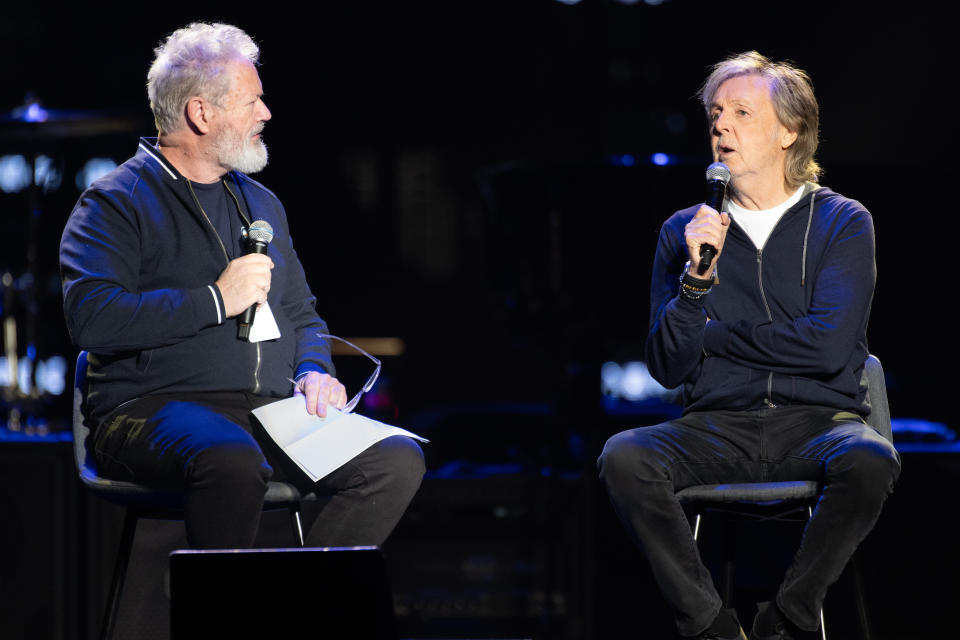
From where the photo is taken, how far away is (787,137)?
2459 mm

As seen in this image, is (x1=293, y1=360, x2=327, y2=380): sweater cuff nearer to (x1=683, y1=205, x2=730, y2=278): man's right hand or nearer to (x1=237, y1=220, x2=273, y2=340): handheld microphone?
(x1=237, y1=220, x2=273, y2=340): handheld microphone

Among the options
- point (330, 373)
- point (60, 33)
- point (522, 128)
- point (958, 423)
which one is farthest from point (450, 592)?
point (60, 33)

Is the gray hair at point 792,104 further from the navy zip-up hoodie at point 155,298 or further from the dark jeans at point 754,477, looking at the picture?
the navy zip-up hoodie at point 155,298

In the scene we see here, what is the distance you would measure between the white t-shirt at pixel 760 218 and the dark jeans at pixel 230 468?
3.09 feet

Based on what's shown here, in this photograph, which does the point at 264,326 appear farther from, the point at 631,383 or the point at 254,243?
the point at 631,383

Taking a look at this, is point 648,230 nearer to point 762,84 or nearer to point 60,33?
point 762,84

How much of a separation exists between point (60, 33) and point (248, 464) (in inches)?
191

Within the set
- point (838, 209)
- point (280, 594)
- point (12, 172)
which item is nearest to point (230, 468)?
point (280, 594)

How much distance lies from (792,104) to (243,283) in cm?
133

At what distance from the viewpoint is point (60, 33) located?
601 cm

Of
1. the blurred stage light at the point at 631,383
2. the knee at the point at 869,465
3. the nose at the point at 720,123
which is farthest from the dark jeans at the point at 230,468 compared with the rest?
the blurred stage light at the point at 631,383

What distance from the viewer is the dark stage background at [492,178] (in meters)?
3.45

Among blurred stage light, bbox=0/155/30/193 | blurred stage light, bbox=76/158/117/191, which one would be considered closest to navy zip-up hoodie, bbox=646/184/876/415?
blurred stage light, bbox=76/158/117/191

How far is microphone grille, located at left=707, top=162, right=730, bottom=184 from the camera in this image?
224 cm
